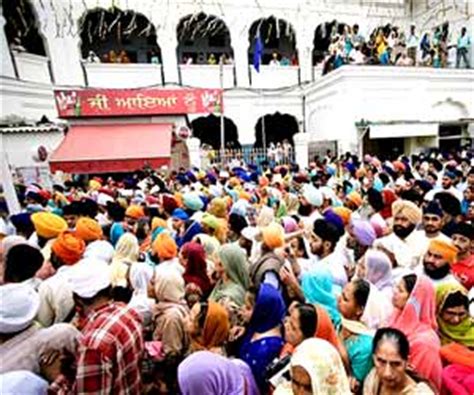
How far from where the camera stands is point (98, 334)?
212 centimetres

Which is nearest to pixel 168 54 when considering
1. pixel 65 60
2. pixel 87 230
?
pixel 65 60

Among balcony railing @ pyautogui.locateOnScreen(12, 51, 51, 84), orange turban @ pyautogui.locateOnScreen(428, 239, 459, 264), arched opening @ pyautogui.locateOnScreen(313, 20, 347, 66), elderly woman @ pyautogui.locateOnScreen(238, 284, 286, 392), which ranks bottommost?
elderly woman @ pyautogui.locateOnScreen(238, 284, 286, 392)

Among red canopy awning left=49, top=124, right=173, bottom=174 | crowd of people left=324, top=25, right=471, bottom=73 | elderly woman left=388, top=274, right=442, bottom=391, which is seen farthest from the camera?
crowd of people left=324, top=25, right=471, bottom=73

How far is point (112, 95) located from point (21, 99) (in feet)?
8.39

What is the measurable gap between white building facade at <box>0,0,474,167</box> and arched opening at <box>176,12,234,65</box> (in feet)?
1.11

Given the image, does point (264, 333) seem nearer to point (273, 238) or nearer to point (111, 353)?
point (111, 353)

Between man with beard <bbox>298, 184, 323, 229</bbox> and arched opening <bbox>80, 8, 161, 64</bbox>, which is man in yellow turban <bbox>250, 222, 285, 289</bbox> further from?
arched opening <bbox>80, 8, 161, 64</bbox>

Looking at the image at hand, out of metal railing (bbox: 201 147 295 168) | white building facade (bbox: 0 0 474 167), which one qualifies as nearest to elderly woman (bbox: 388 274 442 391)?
metal railing (bbox: 201 147 295 168)

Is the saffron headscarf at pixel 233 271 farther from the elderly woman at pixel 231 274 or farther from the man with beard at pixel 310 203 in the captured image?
the man with beard at pixel 310 203

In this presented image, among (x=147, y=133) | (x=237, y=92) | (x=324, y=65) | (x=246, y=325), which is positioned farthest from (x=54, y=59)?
(x=246, y=325)

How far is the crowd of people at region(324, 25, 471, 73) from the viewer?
15.5 m

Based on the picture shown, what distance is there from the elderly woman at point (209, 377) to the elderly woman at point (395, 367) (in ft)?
1.97

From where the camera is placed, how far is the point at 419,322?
232 cm

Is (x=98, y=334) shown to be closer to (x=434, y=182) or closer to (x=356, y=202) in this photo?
(x=356, y=202)
